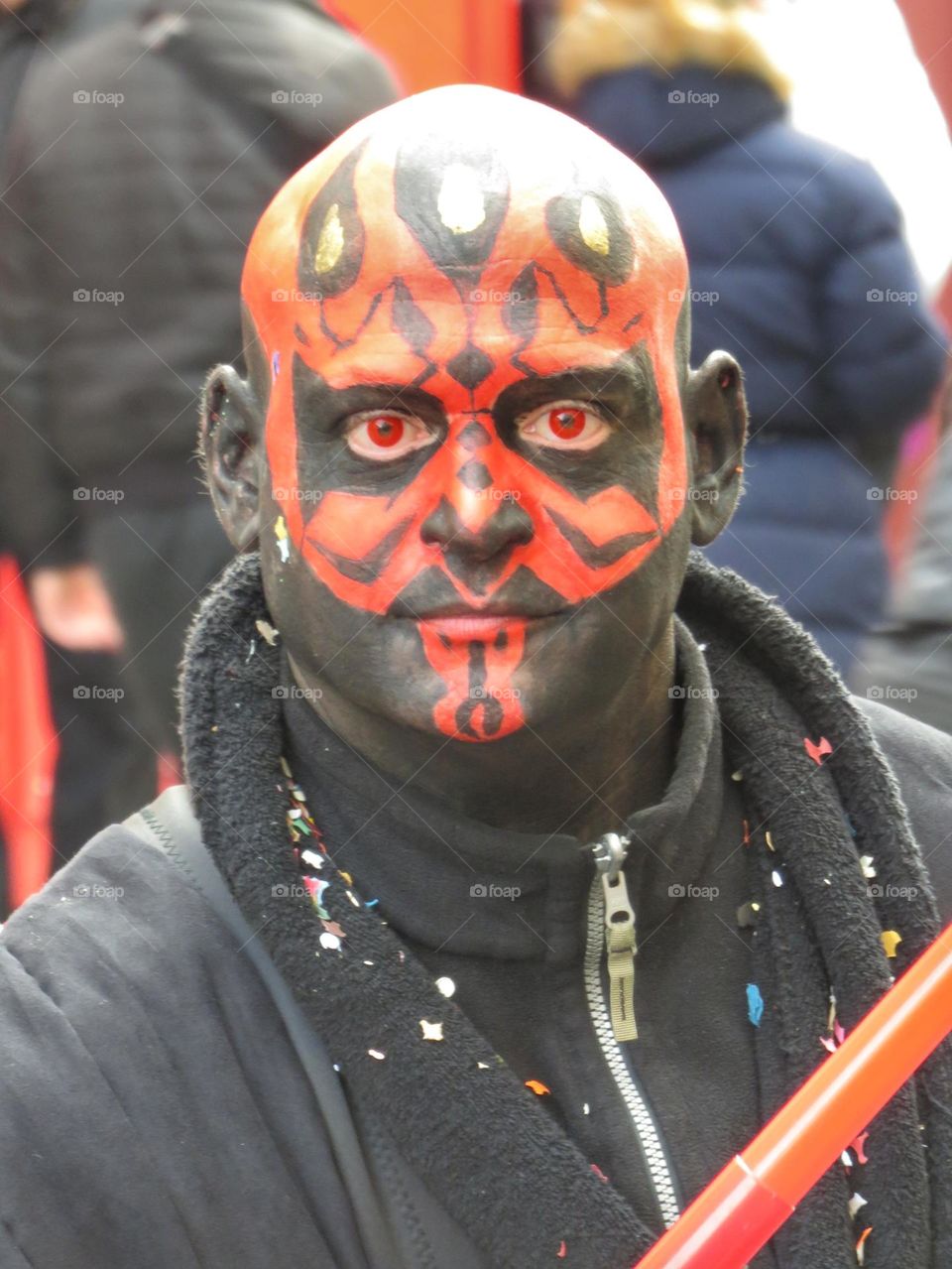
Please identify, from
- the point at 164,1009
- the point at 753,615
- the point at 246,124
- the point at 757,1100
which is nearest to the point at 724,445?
the point at 753,615

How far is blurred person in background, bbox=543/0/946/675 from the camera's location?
3051 mm

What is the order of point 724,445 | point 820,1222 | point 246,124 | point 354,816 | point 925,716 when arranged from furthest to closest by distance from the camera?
point 246,124 < point 925,716 < point 724,445 < point 354,816 < point 820,1222

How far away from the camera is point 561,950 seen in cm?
187

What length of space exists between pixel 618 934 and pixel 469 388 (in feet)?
1.72

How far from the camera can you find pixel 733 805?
2084mm

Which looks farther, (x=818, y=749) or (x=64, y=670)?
(x=64, y=670)

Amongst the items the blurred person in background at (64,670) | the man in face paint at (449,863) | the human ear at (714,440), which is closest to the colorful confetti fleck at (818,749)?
the man in face paint at (449,863)

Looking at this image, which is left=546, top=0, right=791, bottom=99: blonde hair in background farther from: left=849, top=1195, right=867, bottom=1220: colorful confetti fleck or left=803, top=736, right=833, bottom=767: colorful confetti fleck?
left=849, top=1195, right=867, bottom=1220: colorful confetti fleck

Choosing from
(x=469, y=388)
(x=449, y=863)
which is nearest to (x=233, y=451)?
(x=469, y=388)

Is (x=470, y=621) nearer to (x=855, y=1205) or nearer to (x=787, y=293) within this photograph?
(x=855, y=1205)

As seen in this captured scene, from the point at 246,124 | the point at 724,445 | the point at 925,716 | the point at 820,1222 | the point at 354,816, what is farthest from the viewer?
the point at 246,124

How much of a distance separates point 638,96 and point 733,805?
4.78ft

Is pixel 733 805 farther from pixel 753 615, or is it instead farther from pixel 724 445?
pixel 724 445

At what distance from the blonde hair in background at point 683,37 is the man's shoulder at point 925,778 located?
1.24 meters
